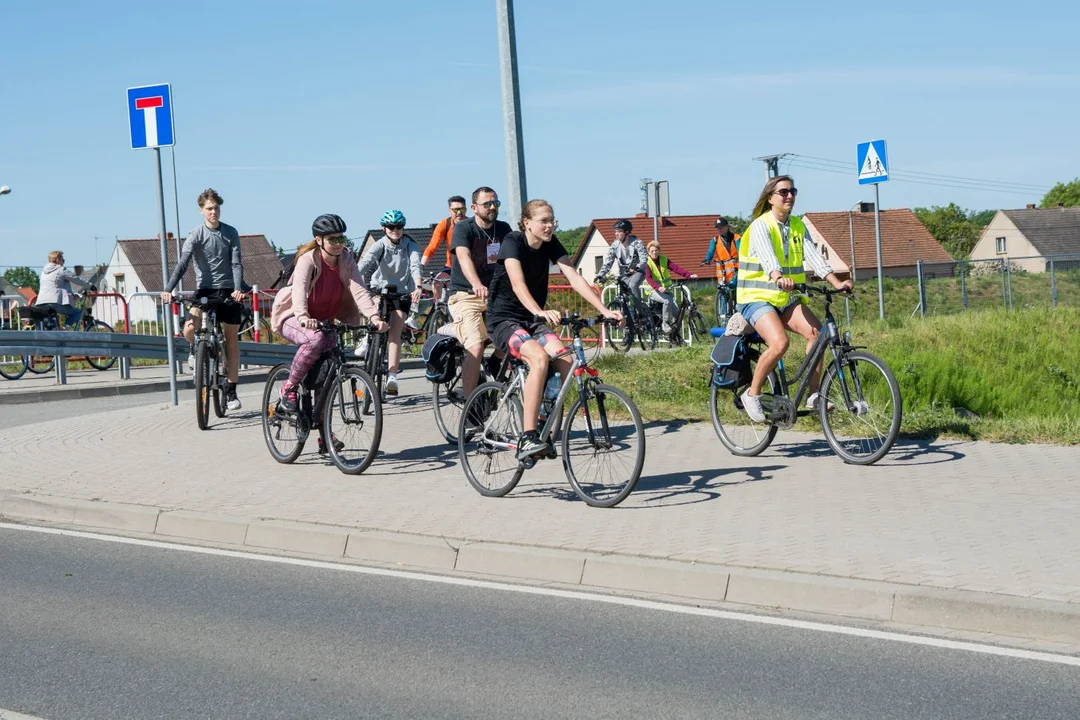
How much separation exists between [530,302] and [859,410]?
2.47m

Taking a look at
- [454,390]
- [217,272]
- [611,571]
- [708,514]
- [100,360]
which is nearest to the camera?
[611,571]

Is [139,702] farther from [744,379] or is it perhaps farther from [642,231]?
[642,231]

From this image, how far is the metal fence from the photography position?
31.9m

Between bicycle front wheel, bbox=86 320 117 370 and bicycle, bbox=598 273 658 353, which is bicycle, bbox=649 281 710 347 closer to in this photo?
bicycle, bbox=598 273 658 353

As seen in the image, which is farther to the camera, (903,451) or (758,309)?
(903,451)

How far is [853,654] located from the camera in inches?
222

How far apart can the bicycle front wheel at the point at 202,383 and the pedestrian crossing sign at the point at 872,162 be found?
11541mm

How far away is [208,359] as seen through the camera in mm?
13148

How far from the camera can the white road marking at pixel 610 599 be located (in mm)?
5625

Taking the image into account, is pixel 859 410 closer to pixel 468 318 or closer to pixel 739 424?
pixel 739 424

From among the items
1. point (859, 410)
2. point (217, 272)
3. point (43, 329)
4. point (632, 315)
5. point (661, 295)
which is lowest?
point (859, 410)

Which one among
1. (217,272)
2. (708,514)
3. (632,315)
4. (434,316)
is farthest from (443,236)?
(708,514)

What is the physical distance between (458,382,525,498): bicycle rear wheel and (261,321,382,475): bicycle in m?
0.78

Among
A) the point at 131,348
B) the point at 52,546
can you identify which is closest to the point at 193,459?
the point at 52,546
